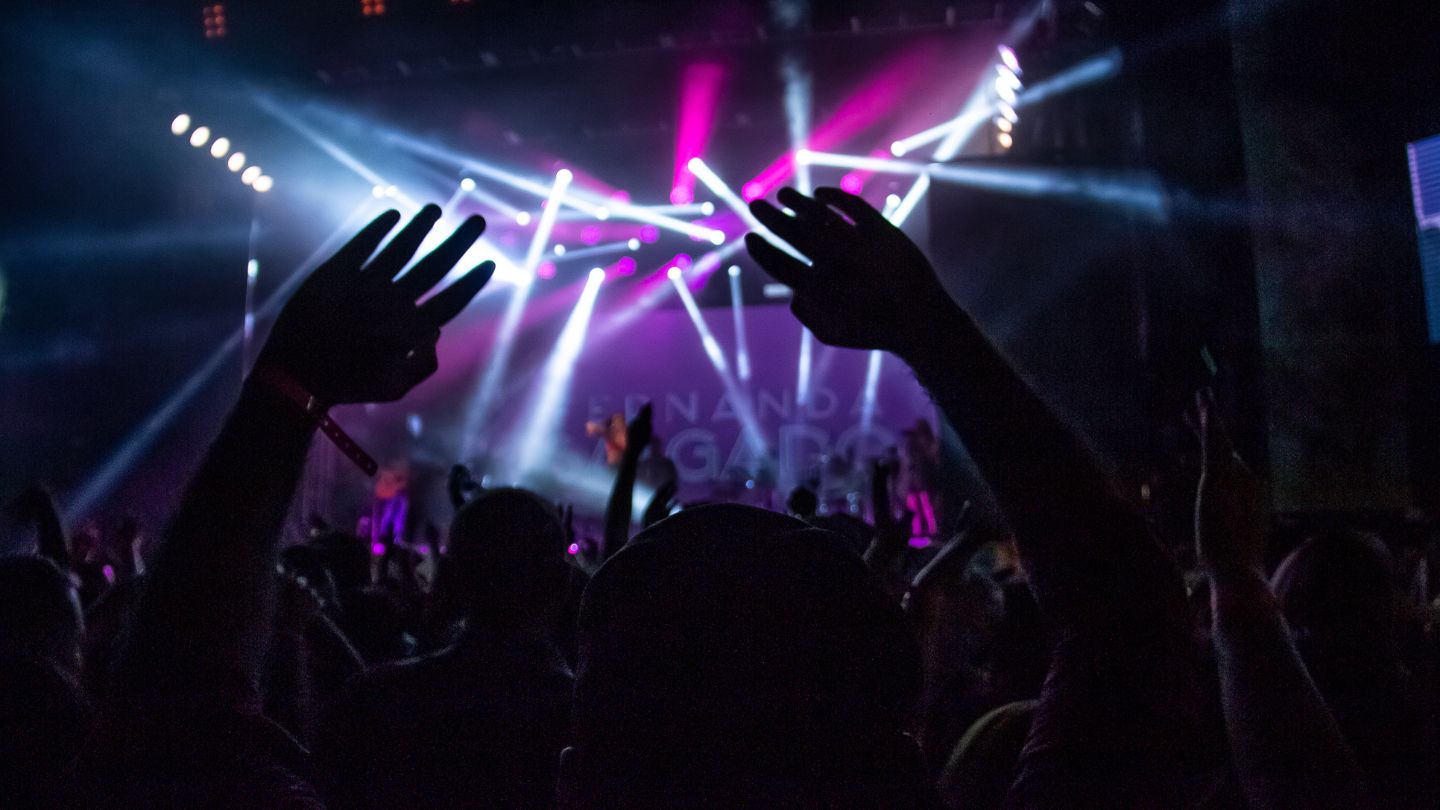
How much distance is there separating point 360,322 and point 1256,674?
112 cm

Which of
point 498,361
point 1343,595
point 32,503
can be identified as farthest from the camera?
point 498,361

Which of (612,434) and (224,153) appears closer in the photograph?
(224,153)

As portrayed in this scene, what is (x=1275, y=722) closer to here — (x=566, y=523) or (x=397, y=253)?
(x=397, y=253)

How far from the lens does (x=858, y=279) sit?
1.04 meters

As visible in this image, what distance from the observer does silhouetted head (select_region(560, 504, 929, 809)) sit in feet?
2.71

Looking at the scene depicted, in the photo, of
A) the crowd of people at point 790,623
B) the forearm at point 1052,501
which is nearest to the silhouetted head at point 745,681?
the crowd of people at point 790,623

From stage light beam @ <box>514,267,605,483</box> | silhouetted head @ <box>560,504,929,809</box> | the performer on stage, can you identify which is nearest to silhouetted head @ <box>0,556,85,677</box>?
silhouetted head @ <box>560,504,929,809</box>

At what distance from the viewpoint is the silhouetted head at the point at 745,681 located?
0.83m

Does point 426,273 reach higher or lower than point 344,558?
higher

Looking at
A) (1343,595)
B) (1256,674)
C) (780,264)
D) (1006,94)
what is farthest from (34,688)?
(1006,94)

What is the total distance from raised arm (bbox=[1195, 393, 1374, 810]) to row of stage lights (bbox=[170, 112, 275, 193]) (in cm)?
1044

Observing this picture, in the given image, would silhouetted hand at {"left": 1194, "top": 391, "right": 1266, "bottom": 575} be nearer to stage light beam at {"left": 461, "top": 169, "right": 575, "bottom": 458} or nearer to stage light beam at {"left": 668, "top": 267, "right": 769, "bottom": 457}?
stage light beam at {"left": 668, "top": 267, "right": 769, "bottom": 457}

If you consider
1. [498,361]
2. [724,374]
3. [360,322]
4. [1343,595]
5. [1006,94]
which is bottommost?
[1343,595]

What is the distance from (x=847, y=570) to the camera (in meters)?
0.88
